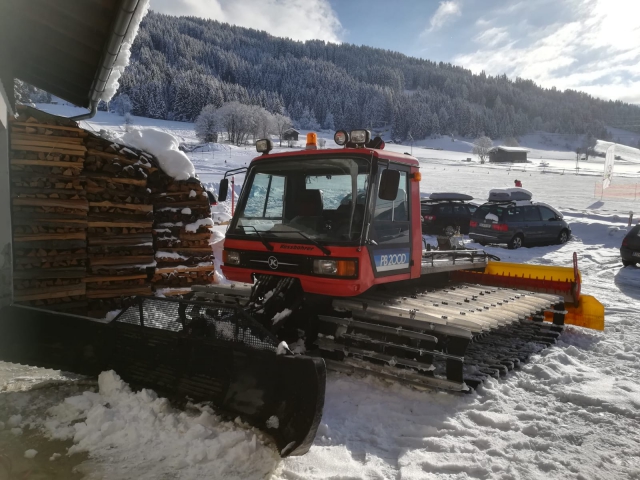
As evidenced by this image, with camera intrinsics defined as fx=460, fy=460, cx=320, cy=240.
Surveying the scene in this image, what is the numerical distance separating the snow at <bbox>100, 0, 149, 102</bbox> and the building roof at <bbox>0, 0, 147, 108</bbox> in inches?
1.0

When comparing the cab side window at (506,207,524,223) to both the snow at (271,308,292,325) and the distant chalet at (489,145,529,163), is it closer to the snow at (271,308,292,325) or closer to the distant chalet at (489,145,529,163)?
the snow at (271,308,292,325)

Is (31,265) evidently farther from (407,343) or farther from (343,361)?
(407,343)

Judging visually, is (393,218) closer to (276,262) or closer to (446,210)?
(276,262)

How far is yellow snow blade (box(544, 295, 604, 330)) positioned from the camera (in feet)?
23.2

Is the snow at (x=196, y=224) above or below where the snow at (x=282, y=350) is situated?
above

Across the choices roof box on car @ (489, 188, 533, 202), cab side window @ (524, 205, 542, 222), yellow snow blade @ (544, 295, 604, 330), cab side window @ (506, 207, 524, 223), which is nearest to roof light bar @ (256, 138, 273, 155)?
yellow snow blade @ (544, 295, 604, 330)

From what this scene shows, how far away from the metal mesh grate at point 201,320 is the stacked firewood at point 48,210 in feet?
12.0

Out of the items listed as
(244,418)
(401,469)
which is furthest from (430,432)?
(244,418)

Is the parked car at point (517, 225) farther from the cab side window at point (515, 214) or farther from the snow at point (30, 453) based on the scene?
the snow at point (30, 453)

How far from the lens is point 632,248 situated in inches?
513

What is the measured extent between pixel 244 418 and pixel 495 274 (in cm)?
596

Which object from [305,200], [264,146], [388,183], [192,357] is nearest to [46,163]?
[264,146]

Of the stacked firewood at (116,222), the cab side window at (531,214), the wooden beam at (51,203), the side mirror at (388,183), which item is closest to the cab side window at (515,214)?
the cab side window at (531,214)

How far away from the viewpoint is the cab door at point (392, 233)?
4.98m
